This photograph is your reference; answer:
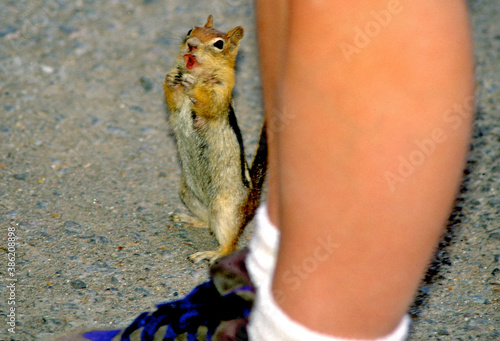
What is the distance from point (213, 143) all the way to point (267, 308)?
1.25m

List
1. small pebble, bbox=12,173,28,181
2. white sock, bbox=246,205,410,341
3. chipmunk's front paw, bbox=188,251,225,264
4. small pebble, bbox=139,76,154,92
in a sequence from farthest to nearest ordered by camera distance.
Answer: small pebble, bbox=139,76,154,92 → small pebble, bbox=12,173,28,181 → chipmunk's front paw, bbox=188,251,225,264 → white sock, bbox=246,205,410,341

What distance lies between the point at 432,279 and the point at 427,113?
4.31 feet

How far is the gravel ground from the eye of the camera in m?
2.19

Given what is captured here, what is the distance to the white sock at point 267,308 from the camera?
1305 mm

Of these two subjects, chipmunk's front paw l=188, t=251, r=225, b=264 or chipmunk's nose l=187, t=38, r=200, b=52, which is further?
chipmunk's nose l=187, t=38, r=200, b=52

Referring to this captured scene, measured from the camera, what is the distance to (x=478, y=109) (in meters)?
3.46

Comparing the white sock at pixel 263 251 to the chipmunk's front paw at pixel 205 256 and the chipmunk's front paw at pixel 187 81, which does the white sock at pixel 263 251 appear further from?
the chipmunk's front paw at pixel 187 81

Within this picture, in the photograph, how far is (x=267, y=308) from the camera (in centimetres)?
136

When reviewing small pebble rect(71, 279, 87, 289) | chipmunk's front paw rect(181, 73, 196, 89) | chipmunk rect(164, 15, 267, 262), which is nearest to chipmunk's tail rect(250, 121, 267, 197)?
chipmunk rect(164, 15, 267, 262)

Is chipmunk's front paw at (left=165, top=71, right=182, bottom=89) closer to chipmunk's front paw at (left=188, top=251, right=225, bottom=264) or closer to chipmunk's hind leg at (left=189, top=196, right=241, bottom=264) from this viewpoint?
chipmunk's hind leg at (left=189, top=196, right=241, bottom=264)

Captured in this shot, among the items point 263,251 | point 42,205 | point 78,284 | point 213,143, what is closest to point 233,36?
point 213,143

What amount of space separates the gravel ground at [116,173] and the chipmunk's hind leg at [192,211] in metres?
0.04

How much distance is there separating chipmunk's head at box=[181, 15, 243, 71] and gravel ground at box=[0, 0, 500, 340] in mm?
648

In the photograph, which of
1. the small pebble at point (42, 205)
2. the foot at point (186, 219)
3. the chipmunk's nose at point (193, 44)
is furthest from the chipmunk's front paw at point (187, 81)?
the small pebble at point (42, 205)
